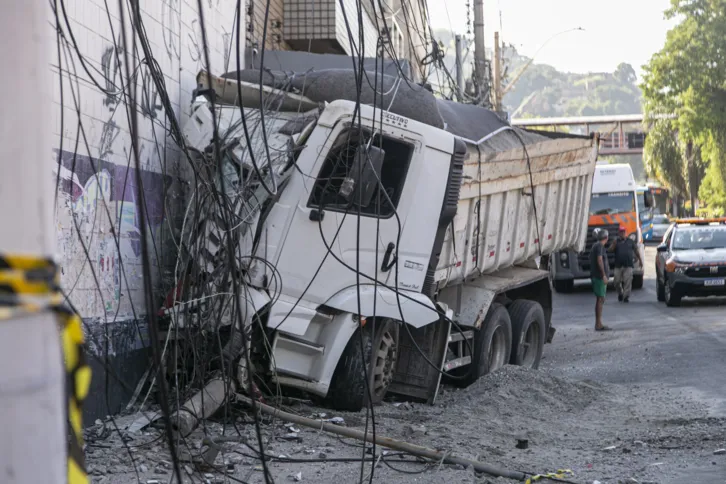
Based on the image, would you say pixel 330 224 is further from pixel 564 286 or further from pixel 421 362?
pixel 564 286

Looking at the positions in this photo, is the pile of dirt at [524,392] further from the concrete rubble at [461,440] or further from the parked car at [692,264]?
the parked car at [692,264]

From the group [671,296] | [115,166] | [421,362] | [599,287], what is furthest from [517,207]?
[671,296]

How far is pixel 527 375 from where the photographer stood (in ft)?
32.8

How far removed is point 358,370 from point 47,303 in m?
5.89

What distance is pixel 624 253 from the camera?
20281 millimetres

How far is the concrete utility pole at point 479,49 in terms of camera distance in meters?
22.2

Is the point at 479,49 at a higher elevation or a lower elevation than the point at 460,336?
higher

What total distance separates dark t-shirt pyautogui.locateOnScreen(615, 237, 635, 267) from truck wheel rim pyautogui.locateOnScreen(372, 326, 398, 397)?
1287 centimetres

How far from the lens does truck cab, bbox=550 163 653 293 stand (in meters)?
23.2

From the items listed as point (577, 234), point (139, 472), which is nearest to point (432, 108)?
point (139, 472)

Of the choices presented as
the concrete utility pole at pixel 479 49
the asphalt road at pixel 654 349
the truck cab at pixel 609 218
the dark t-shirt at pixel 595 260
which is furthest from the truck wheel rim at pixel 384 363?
the truck cab at pixel 609 218

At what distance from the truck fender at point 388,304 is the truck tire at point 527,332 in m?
3.26

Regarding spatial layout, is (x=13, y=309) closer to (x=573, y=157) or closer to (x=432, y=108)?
(x=432, y=108)

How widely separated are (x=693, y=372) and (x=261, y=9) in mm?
7486
